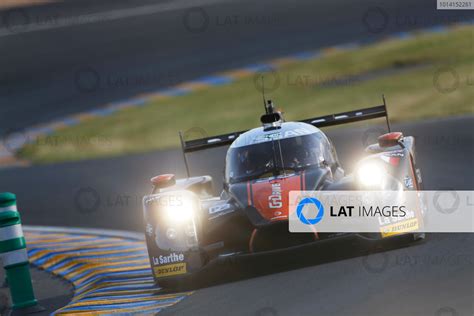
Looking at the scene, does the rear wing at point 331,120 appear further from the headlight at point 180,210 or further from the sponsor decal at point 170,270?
the sponsor decal at point 170,270

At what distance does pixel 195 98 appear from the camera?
23.1m

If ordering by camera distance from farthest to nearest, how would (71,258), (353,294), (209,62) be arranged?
1. (209,62)
2. (71,258)
3. (353,294)

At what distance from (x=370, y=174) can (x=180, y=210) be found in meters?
1.94

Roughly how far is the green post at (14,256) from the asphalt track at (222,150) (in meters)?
1.63

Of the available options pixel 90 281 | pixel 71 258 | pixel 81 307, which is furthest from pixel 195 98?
pixel 81 307

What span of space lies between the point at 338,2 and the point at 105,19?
7.68m

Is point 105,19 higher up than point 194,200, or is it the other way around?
point 105,19

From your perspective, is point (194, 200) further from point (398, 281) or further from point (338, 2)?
point (338, 2)

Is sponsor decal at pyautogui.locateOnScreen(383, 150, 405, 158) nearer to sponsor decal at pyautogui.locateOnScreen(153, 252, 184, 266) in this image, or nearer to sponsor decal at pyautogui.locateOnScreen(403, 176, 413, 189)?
sponsor decal at pyautogui.locateOnScreen(403, 176, 413, 189)

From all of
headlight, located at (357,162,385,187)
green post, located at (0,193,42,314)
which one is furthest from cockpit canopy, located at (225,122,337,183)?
green post, located at (0,193,42,314)

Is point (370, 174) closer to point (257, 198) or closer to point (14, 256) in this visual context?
point (257, 198)

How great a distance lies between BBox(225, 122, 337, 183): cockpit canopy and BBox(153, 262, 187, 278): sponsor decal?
141 cm

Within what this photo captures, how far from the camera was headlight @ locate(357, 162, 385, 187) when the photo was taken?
8.98 m

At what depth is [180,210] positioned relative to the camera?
9.27 metres
